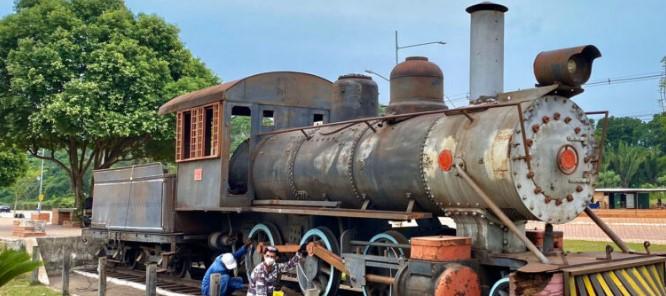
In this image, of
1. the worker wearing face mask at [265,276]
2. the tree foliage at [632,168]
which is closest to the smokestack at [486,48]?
the worker wearing face mask at [265,276]

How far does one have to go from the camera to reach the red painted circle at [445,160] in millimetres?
6995

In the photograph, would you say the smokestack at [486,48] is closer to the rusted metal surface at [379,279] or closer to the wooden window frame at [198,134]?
the rusted metal surface at [379,279]

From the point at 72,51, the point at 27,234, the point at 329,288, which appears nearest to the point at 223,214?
the point at 329,288

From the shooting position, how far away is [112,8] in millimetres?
23609

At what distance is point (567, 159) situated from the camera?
22.4 ft

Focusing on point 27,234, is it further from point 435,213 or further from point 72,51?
point 435,213

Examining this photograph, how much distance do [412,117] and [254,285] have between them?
2.81 m

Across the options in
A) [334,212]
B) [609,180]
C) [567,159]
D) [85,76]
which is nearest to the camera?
[567,159]

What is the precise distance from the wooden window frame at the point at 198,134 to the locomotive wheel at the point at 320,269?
2295 mm

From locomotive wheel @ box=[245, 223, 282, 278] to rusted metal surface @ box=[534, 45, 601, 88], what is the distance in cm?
478

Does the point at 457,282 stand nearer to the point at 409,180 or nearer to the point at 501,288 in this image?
the point at 501,288

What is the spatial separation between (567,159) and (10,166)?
30245mm

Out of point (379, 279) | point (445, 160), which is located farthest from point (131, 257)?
point (445, 160)

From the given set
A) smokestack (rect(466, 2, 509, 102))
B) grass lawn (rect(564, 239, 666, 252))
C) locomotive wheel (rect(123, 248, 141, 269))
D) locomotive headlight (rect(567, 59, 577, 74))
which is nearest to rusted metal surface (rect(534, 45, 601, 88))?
locomotive headlight (rect(567, 59, 577, 74))
